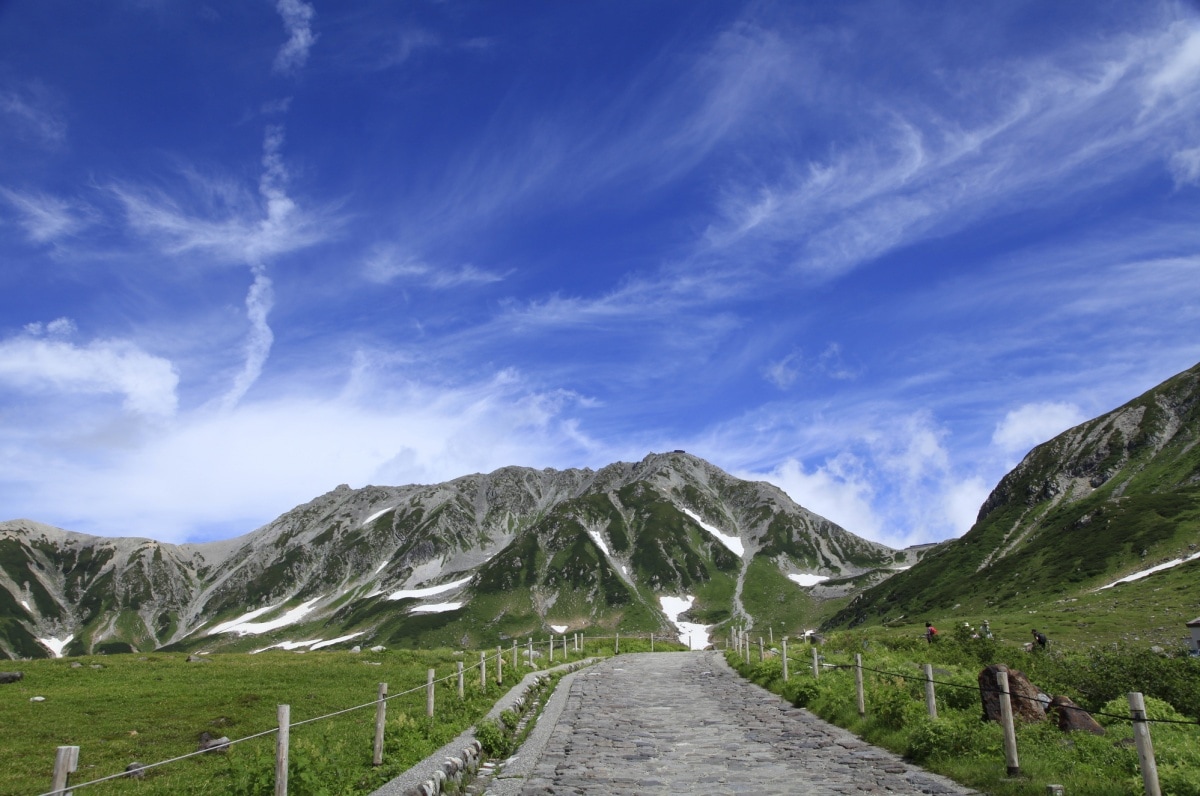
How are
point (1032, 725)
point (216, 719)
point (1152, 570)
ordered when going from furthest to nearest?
point (1152, 570) → point (216, 719) → point (1032, 725)

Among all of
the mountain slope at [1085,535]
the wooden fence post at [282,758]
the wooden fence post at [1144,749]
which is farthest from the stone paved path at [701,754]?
the mountain slope at [1085,535]

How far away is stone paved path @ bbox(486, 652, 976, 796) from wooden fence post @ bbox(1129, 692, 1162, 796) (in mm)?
2995

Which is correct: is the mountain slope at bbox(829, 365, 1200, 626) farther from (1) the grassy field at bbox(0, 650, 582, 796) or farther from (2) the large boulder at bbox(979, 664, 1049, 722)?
(1) the grassy field at bbox(0, 650, 582, 796)

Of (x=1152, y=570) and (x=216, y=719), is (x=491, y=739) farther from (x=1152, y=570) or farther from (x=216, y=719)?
(x=1152, y=570)

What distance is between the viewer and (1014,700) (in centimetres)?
1745

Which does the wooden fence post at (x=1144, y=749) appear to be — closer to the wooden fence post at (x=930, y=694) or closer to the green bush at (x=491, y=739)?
the wooden fence post at (x=930, y=694)

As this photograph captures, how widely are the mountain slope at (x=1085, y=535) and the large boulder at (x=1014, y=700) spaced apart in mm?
113151

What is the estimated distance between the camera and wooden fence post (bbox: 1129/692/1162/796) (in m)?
9.78

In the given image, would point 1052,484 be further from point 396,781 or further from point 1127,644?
point 396,781

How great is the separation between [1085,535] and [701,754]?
158m

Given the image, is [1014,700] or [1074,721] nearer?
[1074,721]

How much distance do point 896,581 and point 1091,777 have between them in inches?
8127

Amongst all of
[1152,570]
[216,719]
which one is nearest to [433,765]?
[216,719]

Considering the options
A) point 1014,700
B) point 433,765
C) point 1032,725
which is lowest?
point 1032,725
